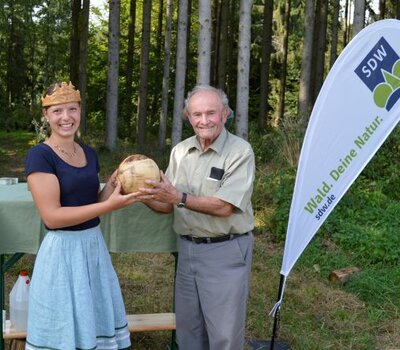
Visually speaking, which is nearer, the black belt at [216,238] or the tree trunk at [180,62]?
the black belt at [216,238]

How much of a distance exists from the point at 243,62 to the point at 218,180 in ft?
24.6

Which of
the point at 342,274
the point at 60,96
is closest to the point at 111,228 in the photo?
the point at 60,96

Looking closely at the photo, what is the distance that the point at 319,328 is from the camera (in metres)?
4.75

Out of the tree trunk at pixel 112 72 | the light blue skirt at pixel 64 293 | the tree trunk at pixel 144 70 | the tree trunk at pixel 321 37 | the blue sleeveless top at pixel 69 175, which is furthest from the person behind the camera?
the tree trunk at pixel 321 37

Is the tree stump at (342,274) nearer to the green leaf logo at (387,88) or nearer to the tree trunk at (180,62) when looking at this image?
the green leaf logo at (387,88)

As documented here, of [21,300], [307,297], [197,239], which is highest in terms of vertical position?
[197,239]

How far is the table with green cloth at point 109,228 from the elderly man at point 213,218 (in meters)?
0.36

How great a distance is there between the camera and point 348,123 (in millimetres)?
3633

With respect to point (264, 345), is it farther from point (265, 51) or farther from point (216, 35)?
point (216, 35)

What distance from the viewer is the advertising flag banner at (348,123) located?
11.9ft

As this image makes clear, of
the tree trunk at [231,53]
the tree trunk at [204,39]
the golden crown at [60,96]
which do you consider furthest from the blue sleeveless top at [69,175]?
the tree trunk at [231,53]

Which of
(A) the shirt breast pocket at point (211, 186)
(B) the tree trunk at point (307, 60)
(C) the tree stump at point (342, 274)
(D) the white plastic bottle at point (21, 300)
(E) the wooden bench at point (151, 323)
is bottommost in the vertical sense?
(C) the tree stump at point (342, 274)

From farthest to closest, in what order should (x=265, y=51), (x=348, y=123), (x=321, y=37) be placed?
(x=265, y=51), (x=321, y=37), (x=348, y=123)

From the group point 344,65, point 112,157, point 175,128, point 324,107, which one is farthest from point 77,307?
point 112,157
